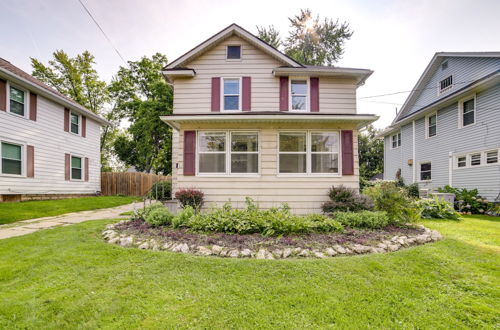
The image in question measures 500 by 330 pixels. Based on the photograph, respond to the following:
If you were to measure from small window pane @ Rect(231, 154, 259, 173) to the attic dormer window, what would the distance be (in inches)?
159

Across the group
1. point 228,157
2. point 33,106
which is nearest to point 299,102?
point 228,157

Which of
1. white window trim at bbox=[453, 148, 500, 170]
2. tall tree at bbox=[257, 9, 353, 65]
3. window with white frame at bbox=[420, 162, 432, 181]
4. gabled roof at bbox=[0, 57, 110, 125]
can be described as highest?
tall tree at bbox=[257, 9, 353, 65]

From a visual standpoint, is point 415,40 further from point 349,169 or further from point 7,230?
point 7,230

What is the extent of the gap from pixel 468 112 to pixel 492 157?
233 cm

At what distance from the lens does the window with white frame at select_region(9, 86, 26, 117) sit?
9273 mm

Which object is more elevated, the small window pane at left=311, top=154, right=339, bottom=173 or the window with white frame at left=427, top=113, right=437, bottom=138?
the window with white frame at left=427, top=113, right=437, bottom=138

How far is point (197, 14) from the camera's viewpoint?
8250 mm

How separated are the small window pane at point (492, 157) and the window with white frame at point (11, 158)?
20.2 metres

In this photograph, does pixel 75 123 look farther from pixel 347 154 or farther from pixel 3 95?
pixel 347 154

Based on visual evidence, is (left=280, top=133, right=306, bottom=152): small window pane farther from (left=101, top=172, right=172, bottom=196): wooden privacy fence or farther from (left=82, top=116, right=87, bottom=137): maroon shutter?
(left=101, top=172, right=172, bottom=196): wooden privacy fence

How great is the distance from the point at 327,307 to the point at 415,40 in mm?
13156

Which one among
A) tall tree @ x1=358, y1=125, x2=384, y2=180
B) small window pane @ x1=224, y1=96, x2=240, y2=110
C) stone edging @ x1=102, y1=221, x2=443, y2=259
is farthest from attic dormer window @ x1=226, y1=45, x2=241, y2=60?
tall tree @ x1=358, y1=125, x2=384, y2=180

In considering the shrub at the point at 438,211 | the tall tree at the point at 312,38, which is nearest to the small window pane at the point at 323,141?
the shrub at the point at 438,211

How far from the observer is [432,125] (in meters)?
12.2
